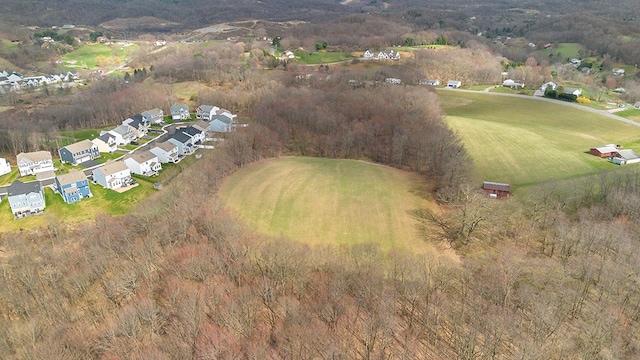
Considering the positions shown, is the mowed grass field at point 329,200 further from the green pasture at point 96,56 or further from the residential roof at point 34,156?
the green pasture at point 96,56

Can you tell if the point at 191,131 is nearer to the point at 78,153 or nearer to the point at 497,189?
the point at 78,153

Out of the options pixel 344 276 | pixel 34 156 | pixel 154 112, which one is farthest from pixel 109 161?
pixel 344 276

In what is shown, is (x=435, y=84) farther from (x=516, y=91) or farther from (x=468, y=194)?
(x=468, y=194)

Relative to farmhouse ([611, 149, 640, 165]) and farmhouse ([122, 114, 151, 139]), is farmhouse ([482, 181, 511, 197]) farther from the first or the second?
farmhouse ([122, 114, 151, 139])

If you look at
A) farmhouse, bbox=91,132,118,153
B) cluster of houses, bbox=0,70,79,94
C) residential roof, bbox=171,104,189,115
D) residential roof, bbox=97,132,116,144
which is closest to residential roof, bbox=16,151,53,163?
farmhouse, bbox=91,132,118,153

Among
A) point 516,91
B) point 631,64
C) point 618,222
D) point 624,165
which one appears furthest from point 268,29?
point 618,222

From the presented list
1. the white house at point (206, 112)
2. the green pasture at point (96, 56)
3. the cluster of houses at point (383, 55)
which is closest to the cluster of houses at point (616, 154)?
the white house at point (206, 112)
